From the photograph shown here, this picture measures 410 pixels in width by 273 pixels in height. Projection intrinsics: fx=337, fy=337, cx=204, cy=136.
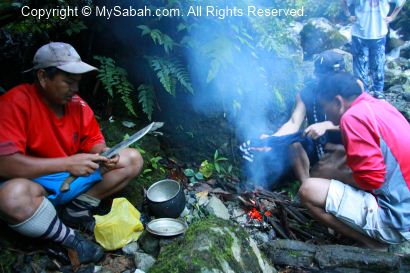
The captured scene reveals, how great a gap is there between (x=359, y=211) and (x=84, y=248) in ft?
10.3

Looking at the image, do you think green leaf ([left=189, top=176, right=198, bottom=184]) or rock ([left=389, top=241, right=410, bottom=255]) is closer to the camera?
rock ([left=389, top=241, right=410, bottom=255])

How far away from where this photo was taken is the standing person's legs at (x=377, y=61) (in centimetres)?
712

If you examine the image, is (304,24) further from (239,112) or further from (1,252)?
(1,252)

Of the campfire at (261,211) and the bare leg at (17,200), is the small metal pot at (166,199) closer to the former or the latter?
the campfire at (261,211)

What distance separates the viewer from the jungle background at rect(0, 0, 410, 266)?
5066 millimetres

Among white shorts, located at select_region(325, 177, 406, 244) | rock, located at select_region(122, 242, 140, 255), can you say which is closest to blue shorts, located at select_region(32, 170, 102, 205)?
rock, located at select_region(122, 242, 140, 255)

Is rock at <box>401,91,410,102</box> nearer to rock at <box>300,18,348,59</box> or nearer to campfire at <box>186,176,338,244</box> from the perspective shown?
rock at <box>300,18,348,59</box>

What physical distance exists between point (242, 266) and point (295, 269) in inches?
33.4

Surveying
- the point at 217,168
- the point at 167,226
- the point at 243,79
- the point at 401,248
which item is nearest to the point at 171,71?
the point at 243,79

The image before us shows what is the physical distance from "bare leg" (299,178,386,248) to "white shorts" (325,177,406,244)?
0.23 ft

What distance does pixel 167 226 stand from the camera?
3975mm

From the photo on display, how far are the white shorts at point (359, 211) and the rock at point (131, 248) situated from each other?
230cm

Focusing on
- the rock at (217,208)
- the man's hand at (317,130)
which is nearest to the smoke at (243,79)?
the man's hand at (317,130)

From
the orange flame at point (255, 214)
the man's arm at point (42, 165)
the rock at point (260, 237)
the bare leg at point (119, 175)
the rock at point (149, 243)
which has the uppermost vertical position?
the man's arm at point (42, 165)
